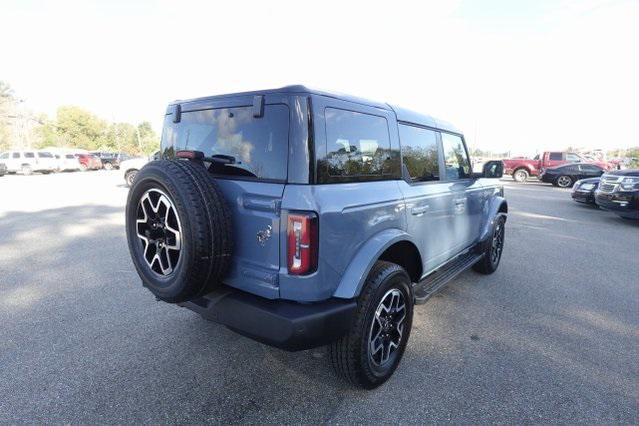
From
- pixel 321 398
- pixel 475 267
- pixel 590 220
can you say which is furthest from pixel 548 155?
pixel 321 398

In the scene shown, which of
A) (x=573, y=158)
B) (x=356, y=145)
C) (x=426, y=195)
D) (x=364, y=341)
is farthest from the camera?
(x=573, y=158)

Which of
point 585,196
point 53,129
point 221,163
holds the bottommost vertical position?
point 585,196

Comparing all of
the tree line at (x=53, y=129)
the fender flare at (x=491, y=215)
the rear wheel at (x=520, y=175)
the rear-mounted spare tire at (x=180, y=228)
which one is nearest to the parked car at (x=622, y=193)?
the fender flare at (x=491, y=215)

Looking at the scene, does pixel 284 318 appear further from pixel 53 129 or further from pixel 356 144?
pixel 53 129

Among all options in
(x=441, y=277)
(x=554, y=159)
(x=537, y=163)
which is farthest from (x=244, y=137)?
(x=537, y=163)

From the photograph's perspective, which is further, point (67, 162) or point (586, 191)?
point (67, 162)

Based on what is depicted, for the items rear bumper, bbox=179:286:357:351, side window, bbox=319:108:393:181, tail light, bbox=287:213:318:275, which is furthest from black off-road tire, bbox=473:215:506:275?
tail light, bbox=287:213:318:275

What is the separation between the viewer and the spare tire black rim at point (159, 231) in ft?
6.91

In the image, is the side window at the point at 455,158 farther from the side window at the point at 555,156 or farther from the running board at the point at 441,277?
the side window at the point at 555,156

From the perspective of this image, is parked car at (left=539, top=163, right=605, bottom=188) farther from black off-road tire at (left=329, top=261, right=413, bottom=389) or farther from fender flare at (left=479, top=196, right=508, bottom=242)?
black off-road tire at (left=329, top=261, right=413, bottom=389)

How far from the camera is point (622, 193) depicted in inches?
312

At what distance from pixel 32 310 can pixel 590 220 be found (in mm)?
11289

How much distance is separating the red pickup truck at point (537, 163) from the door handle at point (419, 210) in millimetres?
19176

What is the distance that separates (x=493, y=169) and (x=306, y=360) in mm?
3237
